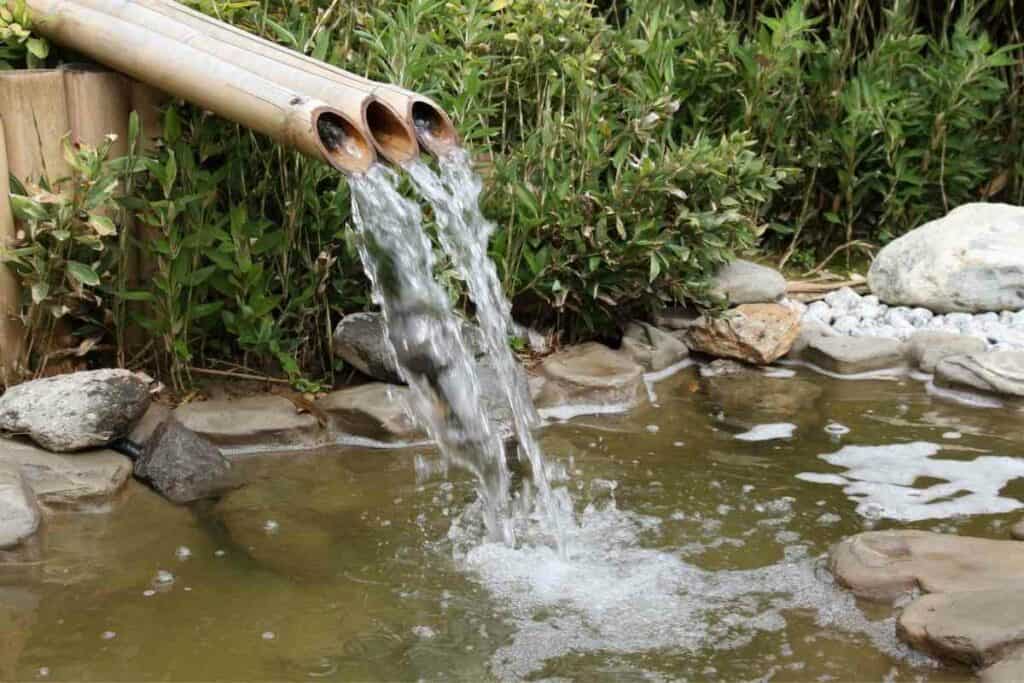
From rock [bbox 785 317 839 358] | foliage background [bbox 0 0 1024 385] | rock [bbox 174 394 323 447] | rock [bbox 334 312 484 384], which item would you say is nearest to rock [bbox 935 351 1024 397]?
rock [bbox 785 317 839 358]

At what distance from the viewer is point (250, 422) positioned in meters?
5.09

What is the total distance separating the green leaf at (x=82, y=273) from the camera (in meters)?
4.79

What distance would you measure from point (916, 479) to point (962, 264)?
2013 mm

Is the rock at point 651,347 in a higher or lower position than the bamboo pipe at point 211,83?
lower

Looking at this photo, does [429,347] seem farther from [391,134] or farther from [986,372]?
[986,372]

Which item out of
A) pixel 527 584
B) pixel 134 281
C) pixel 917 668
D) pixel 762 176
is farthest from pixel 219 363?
pixel 917 668

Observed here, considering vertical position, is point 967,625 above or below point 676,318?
above

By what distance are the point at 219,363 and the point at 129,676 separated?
210 cm

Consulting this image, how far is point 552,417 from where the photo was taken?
18.1 feet

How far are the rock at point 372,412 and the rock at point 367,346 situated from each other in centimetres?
8

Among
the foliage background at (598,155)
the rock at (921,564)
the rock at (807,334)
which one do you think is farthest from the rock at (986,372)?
the rock at (921,564)

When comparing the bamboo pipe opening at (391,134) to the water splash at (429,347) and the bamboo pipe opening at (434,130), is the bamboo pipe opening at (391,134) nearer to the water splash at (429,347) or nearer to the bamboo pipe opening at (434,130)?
the bamboo pipe opening at (434,130)

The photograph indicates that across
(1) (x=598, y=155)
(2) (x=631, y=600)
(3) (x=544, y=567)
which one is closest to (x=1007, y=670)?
(2) (x=631, y=600)

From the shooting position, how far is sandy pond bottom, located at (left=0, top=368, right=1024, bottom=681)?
3564mm
